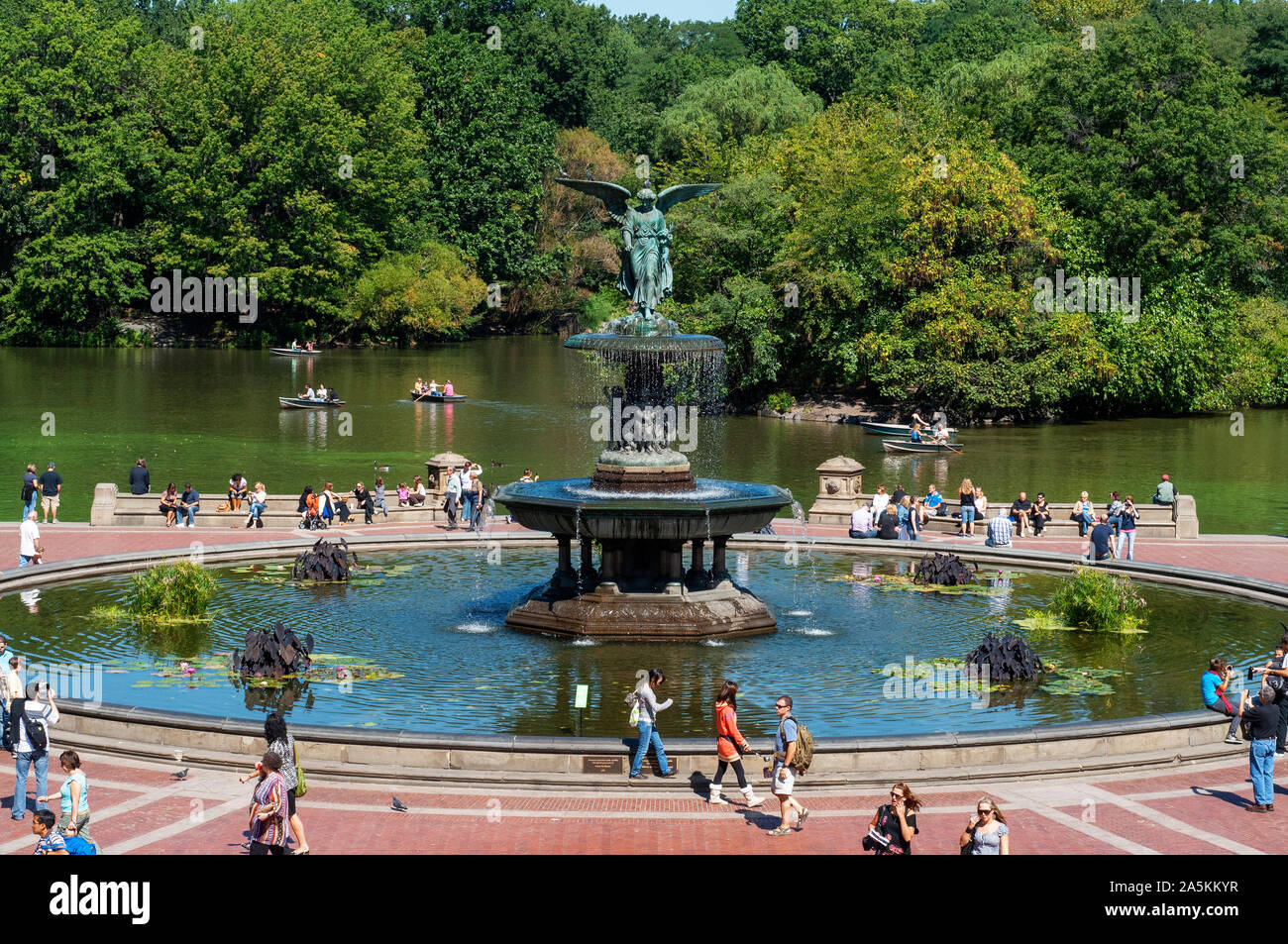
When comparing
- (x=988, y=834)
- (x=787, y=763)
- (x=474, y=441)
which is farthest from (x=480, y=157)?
(x=988, y=834)

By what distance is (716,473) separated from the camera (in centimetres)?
5600

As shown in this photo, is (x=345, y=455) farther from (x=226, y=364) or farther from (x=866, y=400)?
(x=226, y=364)

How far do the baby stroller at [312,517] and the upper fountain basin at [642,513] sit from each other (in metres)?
11.7

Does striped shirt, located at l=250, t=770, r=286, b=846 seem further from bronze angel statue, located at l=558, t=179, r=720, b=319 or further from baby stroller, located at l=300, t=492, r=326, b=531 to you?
baby stroller, located at l=300, t=492, r=326, b=531

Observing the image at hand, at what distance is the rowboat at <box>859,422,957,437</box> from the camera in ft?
219

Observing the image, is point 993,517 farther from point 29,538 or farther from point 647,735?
point 647,735

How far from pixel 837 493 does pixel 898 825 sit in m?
26.9

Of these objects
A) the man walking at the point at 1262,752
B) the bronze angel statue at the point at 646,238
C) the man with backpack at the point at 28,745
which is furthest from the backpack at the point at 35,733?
the bronze angel statue at the point at 646,238

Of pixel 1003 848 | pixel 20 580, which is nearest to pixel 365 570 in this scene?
pixel 20 580

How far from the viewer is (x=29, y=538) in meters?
31.8

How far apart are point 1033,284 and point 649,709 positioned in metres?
56.3

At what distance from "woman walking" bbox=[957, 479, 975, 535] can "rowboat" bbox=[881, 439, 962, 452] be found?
2411 cm
